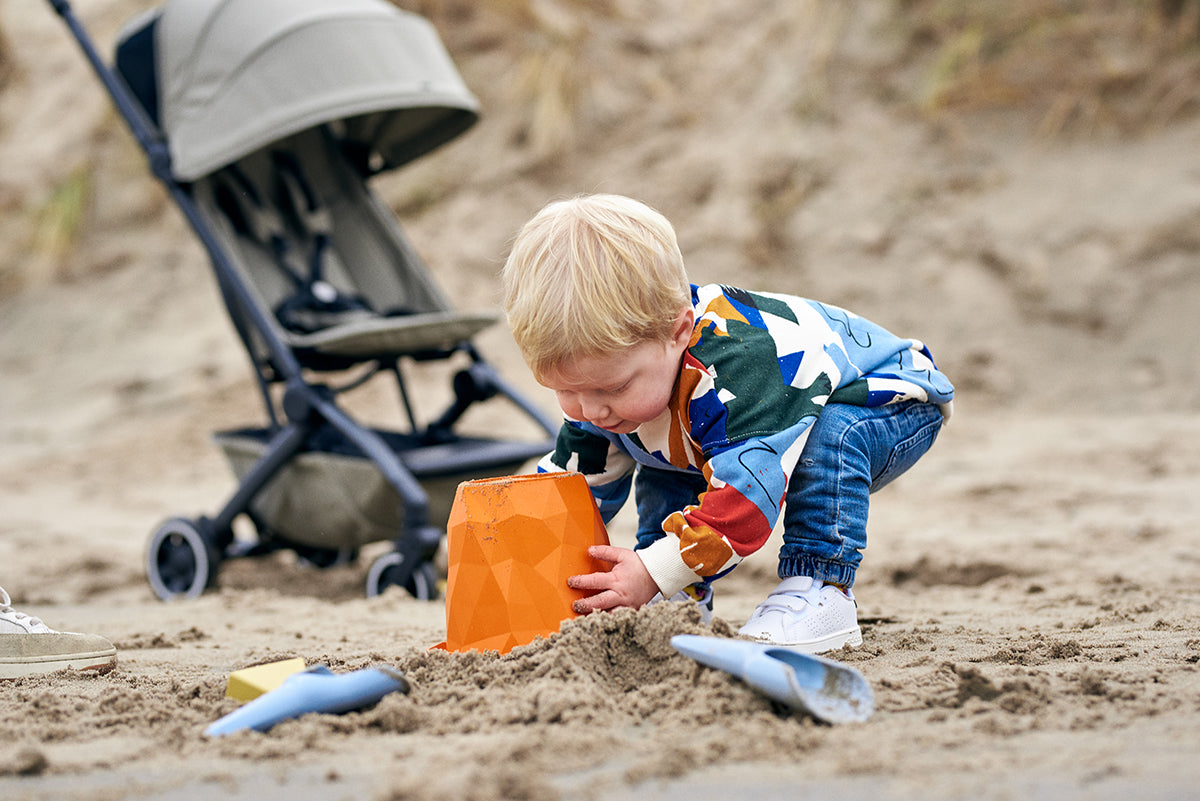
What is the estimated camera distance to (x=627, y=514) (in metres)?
4.50

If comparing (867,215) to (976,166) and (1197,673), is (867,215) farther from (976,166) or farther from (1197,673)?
(1197,673)

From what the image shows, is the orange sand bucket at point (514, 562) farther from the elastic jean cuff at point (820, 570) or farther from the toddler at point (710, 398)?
the elastic jean cuff at point (820, 570)

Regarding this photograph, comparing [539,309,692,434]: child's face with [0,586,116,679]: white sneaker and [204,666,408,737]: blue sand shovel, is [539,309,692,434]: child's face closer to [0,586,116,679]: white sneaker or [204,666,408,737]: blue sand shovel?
[204,666,408,737]: blue sand shovel

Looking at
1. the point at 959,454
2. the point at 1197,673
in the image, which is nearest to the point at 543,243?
Answer: the point at 1197,673

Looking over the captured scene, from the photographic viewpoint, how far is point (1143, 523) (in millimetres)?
3406

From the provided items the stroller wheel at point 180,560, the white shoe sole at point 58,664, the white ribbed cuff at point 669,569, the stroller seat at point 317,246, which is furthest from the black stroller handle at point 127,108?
the white ribbed cuff at point 669,569

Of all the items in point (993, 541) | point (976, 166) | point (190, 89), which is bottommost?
point (993, 541)

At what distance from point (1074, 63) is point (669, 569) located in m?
5.82

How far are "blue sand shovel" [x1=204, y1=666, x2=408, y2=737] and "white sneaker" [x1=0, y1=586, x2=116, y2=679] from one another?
61 cm

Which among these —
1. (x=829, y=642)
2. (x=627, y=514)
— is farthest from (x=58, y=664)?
(x=627, y=514)

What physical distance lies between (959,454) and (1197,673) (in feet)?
11.5

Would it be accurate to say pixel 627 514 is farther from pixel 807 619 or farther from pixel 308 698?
pixel 308 698

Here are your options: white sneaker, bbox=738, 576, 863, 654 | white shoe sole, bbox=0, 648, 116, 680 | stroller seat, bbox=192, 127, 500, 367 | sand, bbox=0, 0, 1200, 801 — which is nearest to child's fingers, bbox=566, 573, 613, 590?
sand, bbox=0, 0, 1200, 801

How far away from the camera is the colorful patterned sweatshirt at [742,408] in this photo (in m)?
1.80
